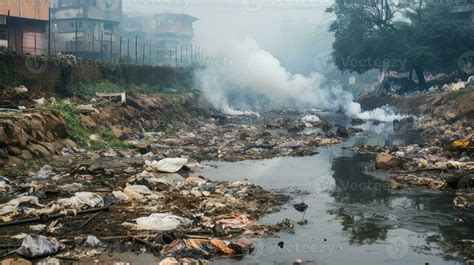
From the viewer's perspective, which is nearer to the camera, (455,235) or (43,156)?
(455,235)

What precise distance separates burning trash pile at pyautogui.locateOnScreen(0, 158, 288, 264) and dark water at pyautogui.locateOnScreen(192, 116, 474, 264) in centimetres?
48

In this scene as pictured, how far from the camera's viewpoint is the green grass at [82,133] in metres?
14.9

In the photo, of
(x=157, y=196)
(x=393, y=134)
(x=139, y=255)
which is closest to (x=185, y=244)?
(x=139, y=255)

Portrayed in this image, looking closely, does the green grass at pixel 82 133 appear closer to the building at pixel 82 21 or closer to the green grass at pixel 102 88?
the green grass at pixel 102 88

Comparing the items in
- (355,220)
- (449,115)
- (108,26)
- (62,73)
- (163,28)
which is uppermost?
(163,28)

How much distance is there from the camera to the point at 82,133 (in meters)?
15.3

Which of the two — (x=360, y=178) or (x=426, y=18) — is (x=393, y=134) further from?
(x=426, y=18)

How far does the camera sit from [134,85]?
27.1 metres

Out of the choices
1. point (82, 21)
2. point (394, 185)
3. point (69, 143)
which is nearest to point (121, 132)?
point (69, 143)

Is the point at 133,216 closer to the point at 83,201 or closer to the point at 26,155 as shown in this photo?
the point at 83,201

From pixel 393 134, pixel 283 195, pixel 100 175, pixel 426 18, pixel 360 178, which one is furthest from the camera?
pixel 426 18

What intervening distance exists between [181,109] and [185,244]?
20.7 meters

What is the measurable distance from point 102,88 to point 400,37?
77.9 ft

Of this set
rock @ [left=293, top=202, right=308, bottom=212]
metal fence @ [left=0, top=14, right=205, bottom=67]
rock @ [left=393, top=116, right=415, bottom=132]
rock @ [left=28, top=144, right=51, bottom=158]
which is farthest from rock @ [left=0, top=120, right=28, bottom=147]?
rock @ [left=393, top=116, right=415, bottom=132]
